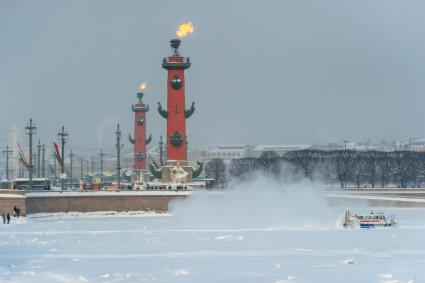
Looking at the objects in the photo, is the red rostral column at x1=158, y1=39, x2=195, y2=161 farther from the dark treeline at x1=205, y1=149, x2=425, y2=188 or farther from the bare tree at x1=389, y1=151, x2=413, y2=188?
the bare tree at x1=389, y1=151, x2=413, y2=188

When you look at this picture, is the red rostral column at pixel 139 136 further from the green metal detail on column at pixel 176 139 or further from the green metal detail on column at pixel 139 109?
the green metal detail on column at pixel 176 139

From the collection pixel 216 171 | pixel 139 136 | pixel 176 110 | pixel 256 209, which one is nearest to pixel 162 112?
pixel 176 110

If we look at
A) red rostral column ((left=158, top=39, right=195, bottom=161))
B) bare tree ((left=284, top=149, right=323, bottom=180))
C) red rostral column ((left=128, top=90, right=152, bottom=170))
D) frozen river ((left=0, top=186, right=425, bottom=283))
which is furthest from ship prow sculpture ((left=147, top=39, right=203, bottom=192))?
bare tree ((left=284, top=149, right=323, bottom=180))

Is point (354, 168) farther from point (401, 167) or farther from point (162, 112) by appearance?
point (162, 112)

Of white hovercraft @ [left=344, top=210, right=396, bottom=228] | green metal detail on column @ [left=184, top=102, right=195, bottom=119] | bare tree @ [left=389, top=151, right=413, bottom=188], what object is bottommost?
white hovercraft @ [left=344, top=210, right=396, bottom=228]

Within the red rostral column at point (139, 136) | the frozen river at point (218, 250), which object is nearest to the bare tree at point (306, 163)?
the red rostral column at point (139, 136)

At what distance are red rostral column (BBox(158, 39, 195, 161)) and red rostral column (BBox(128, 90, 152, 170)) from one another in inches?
1505

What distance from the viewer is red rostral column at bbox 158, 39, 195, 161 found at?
8900cm

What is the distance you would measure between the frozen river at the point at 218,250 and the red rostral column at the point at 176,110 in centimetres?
2337

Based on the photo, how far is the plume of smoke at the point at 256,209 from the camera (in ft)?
196

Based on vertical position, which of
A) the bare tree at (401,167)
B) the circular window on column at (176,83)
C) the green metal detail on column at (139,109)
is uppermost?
the green metal detail on column at (139,109)

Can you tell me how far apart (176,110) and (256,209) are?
24138mm

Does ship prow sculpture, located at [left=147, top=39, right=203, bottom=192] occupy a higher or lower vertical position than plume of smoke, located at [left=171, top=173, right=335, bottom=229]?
higher

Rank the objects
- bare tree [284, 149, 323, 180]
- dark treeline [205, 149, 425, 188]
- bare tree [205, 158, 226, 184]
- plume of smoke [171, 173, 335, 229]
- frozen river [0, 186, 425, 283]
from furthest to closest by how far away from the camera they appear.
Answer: bare tree [205, 158, 226, 184] < bare tree [284, 149, 323, 180] < dark treeline [205, 149, 425, 188] < plume of smoke [171, 173, 335, 229] < frozen river [0, 186, 425, 283]
